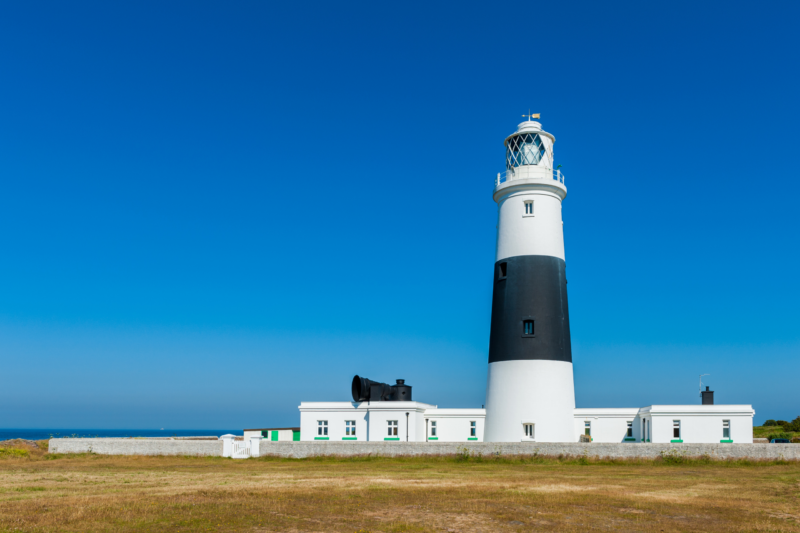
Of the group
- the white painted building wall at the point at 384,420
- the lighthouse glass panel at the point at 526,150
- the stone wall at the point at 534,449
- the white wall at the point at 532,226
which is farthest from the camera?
the white painted building wall at the point at 384,420

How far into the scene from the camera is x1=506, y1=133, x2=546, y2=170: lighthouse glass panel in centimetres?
3469

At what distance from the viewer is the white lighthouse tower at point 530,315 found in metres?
31.9

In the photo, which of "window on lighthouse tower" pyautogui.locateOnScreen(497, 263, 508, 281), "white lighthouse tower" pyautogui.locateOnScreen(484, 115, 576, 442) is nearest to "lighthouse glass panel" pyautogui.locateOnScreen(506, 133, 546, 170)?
"white lighthouse tower" pyautogui.locateOnScreen(484, 115, 576, 442)

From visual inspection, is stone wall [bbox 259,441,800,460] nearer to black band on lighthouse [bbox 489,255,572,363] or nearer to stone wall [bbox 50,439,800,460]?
stone wall [bbox 50,439,800,460]

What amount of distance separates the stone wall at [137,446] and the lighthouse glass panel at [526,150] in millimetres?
20564

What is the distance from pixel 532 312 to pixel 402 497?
16.6m

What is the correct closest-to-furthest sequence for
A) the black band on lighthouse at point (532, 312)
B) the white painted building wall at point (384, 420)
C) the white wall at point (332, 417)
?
the black band on lighthouse at point (532, 312) < the white painted building wall at point (384, 420) < the white wall at point (332, 417)

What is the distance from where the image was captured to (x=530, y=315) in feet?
106

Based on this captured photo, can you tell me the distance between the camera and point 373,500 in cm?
1688

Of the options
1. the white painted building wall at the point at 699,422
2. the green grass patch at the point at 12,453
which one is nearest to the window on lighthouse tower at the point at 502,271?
the white painted building wall at the point at 699,422

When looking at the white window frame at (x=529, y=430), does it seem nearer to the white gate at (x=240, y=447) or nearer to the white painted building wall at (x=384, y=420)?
the white painted building wall at (x=384, y=420)

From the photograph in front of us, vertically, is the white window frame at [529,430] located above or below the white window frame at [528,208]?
below

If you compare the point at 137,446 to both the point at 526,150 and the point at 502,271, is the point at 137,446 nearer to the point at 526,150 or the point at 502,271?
the point at 502,271

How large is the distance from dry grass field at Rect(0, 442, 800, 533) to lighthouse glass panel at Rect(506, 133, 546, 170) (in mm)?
15420
